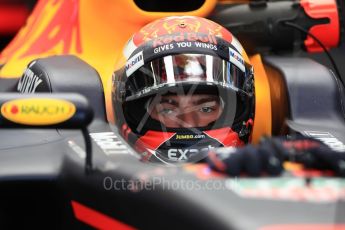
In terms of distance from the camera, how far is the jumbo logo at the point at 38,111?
1.54m

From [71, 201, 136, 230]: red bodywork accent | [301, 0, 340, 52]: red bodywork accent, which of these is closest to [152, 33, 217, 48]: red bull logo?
[71, 201, 136, 230]: red bodywork accent

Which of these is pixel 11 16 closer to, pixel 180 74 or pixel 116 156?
pixel 180 74

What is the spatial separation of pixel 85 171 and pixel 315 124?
0.95 meters

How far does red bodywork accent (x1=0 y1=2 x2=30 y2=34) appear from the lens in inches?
145

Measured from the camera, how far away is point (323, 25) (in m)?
2.90

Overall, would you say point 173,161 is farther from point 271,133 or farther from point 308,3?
point 308,3

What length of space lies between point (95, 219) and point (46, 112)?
0.29 metres

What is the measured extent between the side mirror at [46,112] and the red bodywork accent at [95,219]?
22cm

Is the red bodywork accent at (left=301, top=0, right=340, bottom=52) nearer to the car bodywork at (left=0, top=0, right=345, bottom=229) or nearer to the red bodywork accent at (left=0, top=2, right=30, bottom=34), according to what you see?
the car bodywork at (left=0, top=0, right=345, bottom=229)

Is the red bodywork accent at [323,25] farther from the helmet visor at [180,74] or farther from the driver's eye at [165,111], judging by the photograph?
the driver's eye at [165,111]

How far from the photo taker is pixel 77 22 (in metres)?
2.76

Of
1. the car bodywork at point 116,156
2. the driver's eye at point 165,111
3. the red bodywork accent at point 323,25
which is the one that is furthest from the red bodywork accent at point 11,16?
the driver's eye at point 165,111

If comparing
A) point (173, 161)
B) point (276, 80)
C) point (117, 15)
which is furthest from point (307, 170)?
point (117, 15)

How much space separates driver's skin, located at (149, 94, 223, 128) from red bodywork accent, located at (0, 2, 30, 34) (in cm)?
175
